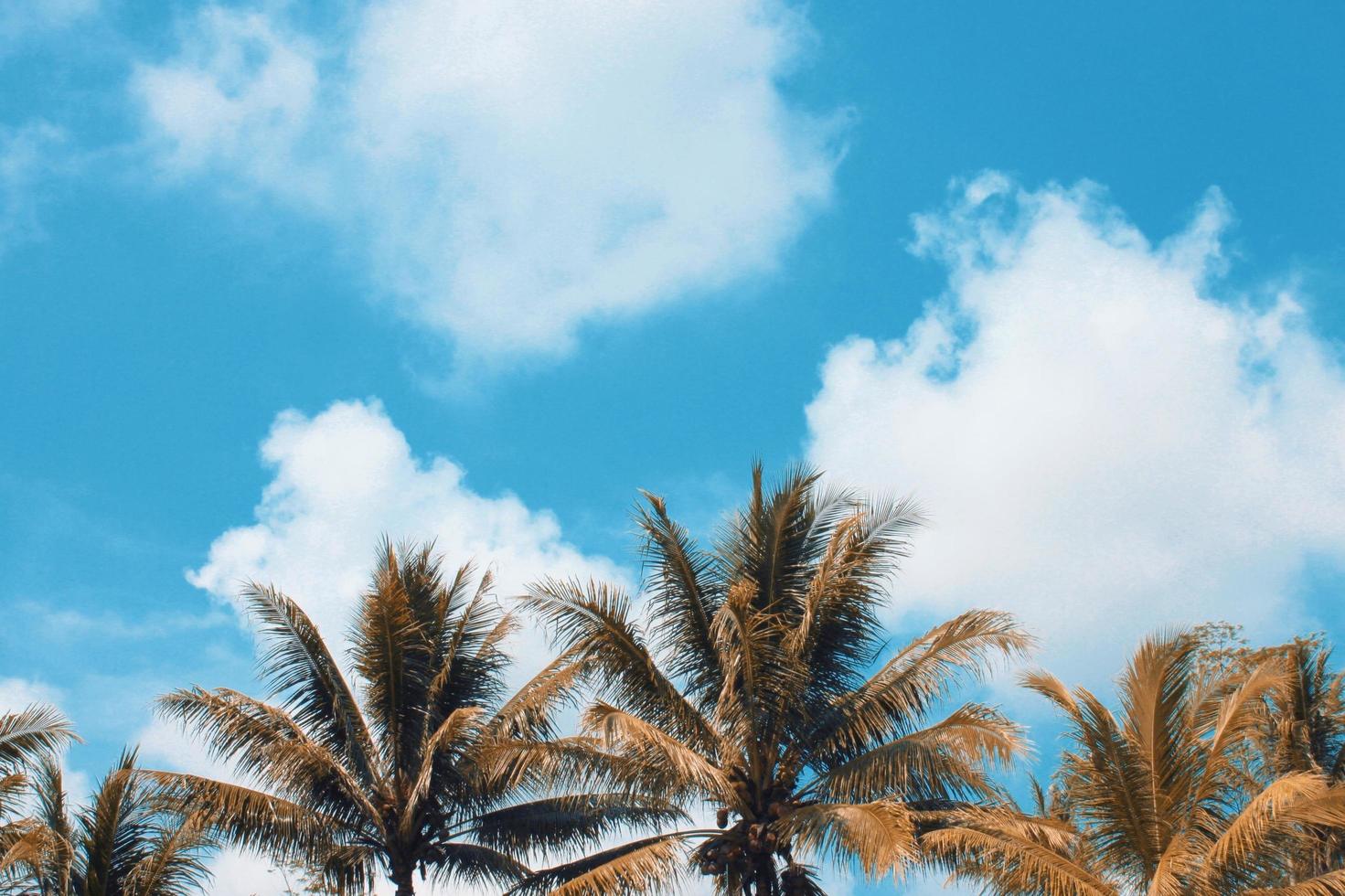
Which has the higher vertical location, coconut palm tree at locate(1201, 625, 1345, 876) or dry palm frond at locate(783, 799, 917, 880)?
coconut palm tree at locate(1201, 625, 1345, 876)

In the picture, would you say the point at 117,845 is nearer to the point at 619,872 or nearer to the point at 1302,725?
the point at 619,872

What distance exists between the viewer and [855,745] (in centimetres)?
1886

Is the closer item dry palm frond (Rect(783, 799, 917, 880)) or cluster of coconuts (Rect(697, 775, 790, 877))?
dry palm frond (Rect(783, 799, 917, 880))

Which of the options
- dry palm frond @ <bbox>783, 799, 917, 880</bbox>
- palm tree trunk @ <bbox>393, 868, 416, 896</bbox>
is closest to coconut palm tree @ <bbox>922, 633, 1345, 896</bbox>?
dry palm frond @ <bbox>783, 799, 917, 880</bbox>

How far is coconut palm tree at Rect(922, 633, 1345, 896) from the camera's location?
14.7 metres

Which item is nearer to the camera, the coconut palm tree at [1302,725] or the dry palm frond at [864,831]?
the dry palm frond at [864,831]

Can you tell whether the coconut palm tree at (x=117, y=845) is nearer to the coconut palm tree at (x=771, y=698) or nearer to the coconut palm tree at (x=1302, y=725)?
the coconut palm tree at (x=771, y=698)

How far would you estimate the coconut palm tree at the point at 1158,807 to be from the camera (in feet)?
48.2

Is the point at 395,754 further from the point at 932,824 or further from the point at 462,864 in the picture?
the point at 932,824

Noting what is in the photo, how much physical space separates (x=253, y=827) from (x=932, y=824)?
864cm

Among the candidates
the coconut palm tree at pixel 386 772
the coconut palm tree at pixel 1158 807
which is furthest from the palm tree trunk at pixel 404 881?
the coconut palm tree at pixel 1158 807

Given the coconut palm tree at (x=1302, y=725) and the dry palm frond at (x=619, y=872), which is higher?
the coconut palm tree at (x=1302, y=725)

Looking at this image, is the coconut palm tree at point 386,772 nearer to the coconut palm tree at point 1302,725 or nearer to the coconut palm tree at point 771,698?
the coconut palm tree at point 771,698

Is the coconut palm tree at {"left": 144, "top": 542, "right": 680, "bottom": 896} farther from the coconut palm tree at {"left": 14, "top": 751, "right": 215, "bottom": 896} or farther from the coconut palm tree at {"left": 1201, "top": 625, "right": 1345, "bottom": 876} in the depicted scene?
the coconut palm tree at {"left": 1201, "top": 625, "right": 1345, "bottom": 876}
